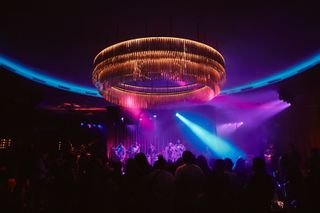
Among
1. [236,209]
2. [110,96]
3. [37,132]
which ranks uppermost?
[110,96]

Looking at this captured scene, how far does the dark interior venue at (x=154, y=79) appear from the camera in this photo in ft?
12.7

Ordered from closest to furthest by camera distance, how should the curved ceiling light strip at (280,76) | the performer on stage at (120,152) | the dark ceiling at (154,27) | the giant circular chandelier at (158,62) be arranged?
1. the giant circular chandelier at (158,62)
2. the dark ceiling at (154,27)
3. the curved ceiling light strip at (280,76)
4. the performer on stage at (120,152)

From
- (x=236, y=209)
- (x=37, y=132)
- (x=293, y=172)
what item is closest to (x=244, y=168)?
(x=293, y=172)

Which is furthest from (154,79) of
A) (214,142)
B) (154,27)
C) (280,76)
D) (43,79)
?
(214,142)

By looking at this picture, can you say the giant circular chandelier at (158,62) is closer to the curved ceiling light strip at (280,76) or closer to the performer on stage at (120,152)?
the curved ceiling light strip at (280,76)

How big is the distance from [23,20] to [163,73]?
9.50 ft

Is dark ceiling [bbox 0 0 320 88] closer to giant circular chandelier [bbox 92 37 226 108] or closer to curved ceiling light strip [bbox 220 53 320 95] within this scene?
curved ceiling light strip [bbox 220 53 320 95]

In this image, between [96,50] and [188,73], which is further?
[96,50]

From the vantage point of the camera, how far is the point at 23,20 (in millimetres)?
4840

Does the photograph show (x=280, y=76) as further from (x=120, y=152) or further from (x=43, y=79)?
(x=120, y=152)

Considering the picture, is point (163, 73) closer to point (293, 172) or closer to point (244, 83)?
point (293, 172)

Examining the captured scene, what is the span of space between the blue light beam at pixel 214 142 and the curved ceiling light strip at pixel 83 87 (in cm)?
418

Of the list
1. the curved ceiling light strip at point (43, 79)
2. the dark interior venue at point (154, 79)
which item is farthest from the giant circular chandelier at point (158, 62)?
the curved ceiling light strip at point (43, 79)

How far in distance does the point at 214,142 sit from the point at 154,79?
396 inches
